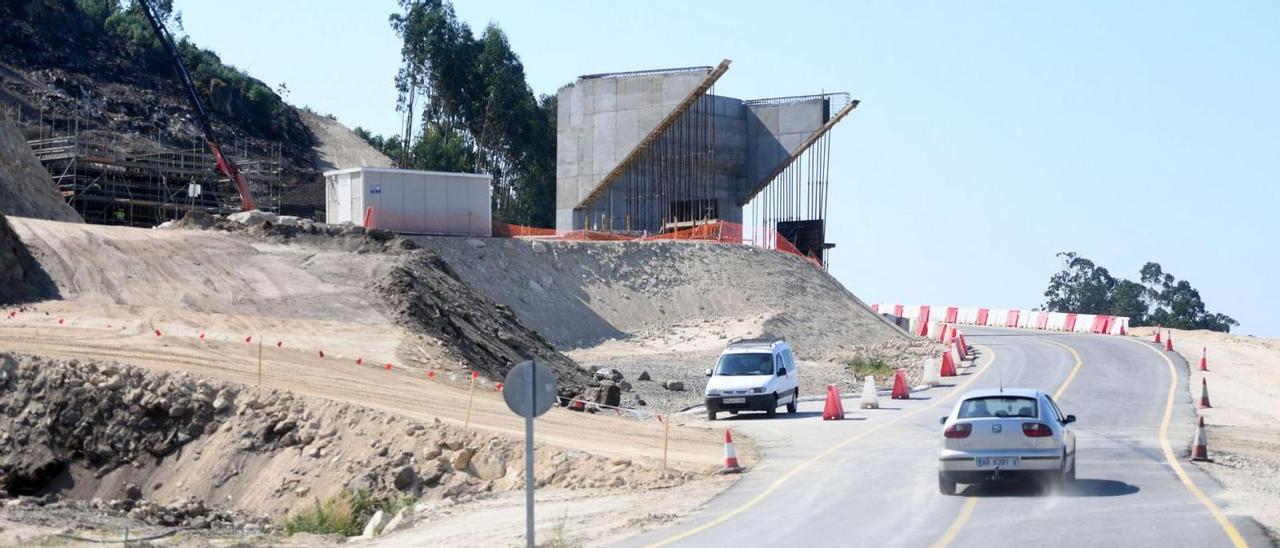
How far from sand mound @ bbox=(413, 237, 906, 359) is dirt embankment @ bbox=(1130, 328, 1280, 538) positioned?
541 inches

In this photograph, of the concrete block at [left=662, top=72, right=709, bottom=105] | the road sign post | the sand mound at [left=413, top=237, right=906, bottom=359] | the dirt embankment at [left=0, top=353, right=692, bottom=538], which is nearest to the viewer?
the road sign post

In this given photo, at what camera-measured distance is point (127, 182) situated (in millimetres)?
65000

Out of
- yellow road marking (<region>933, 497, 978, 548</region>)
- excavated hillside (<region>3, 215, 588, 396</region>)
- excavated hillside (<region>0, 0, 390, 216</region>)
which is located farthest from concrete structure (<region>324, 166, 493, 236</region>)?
yellow road marking (<region>933, 497, 978, 548</region>)

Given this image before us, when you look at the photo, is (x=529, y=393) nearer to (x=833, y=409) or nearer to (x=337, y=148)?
(x=833, y=409)

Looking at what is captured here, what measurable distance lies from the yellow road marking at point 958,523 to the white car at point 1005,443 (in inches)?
17.3

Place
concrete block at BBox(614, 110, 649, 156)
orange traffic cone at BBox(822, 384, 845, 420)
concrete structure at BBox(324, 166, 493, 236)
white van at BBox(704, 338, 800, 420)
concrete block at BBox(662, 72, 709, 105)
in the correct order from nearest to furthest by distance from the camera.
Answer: orange traffic cone at BBox(822, 384, 845, 420)
white van at BBox(704, 338, 800, 420)
concrete structure at BBox(324, 166, 493, 236)
concrete block at BBox(662, 72, 709, 105)
concrete block at BBox(614, 110, 649, 156)

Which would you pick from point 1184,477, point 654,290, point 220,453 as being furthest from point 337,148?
point 1184,477

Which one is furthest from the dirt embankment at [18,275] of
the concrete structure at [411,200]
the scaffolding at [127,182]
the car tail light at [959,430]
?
the car tail light at [959,430]

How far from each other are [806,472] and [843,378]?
24728 mm

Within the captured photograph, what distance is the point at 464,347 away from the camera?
3853cm

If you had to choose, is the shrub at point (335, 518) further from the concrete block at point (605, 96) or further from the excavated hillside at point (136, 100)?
the excavated hillside at point (136, 100)

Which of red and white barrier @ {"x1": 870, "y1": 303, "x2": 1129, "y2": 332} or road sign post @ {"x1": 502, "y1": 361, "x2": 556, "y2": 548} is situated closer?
road sign post @ {"x1": 502, "y1": 361, "x2": 556, "y2": 548}

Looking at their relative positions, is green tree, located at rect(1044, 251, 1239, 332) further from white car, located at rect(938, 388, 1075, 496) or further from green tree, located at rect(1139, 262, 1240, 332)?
white car, located at rect(938, 388, 1075, 496)

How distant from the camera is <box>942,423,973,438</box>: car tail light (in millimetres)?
18766
